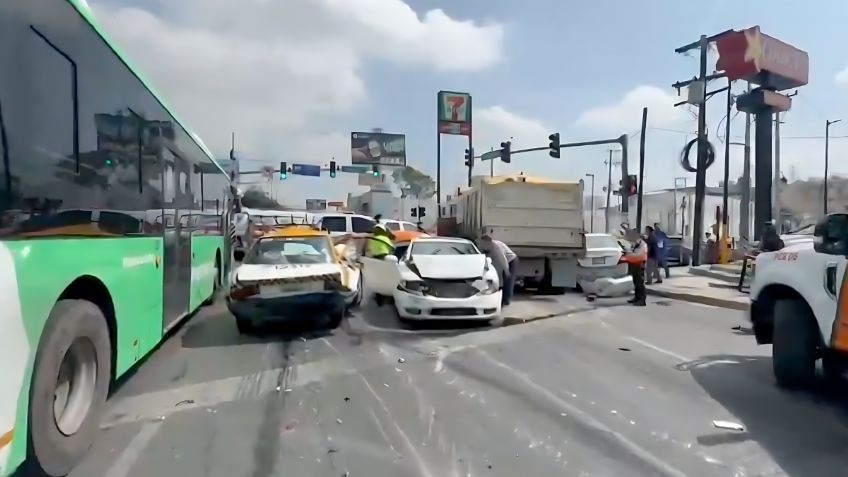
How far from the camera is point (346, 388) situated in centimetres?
644

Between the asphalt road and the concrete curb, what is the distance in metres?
5.16

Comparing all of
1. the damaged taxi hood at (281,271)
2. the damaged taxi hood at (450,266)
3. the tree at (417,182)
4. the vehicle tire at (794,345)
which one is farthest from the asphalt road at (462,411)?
the tree at (417,182)

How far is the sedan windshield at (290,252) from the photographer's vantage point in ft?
33.6

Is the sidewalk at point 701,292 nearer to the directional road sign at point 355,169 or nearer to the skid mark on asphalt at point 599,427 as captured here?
the skid mark on asphalt at point 599,427

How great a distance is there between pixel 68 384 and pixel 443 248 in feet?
27.1

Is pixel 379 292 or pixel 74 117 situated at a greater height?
pixel 74 117

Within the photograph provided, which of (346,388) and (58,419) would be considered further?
(346,388)

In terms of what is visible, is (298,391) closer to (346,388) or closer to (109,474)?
(346,388)

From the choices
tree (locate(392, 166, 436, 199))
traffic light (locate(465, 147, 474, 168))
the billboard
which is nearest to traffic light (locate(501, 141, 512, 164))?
traffic light (locate(465, 147, 474, 168))

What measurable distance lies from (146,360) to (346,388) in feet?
9.50

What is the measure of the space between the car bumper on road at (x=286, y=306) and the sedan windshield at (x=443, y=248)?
2794mm

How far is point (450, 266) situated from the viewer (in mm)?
10797

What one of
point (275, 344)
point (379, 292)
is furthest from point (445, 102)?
point (275, 344)

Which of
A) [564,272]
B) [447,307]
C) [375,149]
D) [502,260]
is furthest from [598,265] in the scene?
[375,149]
